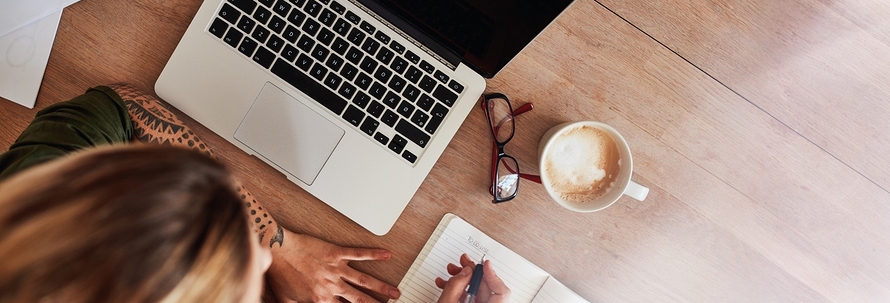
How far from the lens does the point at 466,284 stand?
0.78 metres

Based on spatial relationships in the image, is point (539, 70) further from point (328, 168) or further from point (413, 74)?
point (328, 168)

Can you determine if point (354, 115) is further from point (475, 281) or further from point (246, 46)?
point (475, 281)

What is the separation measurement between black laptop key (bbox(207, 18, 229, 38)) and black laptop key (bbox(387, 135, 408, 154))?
0.92ft

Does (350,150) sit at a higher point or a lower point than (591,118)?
lower

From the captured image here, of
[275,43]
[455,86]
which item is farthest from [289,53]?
[455,86]

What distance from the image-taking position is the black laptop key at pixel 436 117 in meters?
0.76

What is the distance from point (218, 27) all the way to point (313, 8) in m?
0.14

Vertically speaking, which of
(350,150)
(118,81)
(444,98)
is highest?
(444,98)

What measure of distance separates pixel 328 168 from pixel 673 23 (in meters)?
0.54

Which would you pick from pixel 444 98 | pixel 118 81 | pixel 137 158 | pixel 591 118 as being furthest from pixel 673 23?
pixel 118 81

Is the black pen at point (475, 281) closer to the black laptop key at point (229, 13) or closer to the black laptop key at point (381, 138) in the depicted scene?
the black laptop key at point (381, 138)

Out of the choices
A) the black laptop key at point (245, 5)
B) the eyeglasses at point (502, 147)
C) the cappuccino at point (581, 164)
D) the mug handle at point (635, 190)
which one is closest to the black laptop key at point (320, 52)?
the black laptop key at point (245, 5)

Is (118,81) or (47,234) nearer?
(47,234)

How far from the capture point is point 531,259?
0.81 metres
